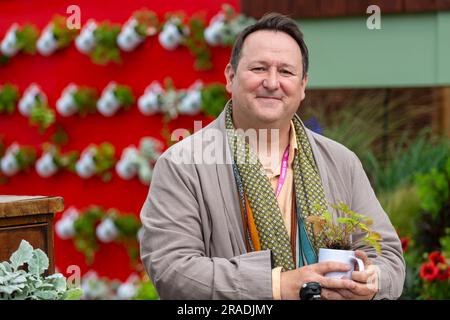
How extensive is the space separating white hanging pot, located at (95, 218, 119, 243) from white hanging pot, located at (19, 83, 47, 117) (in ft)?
3.46

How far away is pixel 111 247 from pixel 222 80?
1520 millimetres

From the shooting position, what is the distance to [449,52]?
5746 mm

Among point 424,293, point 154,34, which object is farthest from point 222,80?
point 424,293

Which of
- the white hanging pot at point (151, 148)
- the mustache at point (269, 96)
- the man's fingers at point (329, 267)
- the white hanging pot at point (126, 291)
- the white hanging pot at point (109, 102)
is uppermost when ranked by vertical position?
the white hanging pot at point (109, 102)

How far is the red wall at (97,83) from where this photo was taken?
6238mm

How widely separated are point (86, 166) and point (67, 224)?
46 cm

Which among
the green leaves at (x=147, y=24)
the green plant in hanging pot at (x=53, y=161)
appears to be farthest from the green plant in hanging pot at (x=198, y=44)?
the green plant in hanging pot at (x=53, y=161)

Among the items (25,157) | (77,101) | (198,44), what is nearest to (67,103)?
(77,101)

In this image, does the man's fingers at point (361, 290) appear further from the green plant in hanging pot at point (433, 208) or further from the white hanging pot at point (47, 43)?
the white hanging pot at point (47, 43)

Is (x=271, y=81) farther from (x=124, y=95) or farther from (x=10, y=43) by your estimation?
(x=10, y=43)

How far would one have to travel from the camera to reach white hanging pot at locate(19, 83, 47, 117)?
6.66m

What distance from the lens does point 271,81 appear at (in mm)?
2455

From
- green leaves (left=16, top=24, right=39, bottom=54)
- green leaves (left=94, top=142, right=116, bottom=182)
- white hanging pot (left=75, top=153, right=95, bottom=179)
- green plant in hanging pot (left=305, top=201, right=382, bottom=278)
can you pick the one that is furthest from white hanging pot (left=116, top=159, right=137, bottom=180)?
green plant in hanging pot (left=305, top=201, right=382, bottom=278)
